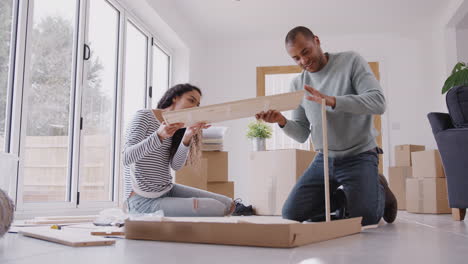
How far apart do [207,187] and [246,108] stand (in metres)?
2.50

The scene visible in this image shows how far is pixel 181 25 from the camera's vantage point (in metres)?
5.04

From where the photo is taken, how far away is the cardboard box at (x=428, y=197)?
3.92 m

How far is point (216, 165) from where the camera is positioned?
4090 millimetres

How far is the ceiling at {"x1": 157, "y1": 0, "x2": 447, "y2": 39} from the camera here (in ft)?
15.7

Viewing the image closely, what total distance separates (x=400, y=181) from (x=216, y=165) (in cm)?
215

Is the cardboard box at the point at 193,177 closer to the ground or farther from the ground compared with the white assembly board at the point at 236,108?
closer to the ground

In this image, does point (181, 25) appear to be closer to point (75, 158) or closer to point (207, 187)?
point (207, 187)

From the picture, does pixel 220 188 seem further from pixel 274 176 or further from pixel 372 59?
pixel 372 59

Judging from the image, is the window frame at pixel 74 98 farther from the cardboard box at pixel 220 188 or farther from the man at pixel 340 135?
the man at pixel 340 135

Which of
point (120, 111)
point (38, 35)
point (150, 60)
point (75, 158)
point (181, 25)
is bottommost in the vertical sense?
point (75, 158)

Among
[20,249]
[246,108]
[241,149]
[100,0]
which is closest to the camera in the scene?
[20,249]

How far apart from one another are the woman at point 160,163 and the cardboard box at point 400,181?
2.99m

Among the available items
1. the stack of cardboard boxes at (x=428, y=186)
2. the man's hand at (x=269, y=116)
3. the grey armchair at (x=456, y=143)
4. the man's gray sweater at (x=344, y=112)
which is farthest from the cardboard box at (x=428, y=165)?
the man's hand at (x=269, y=116)

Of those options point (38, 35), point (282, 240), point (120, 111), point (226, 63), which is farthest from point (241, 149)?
point (282, 240)
